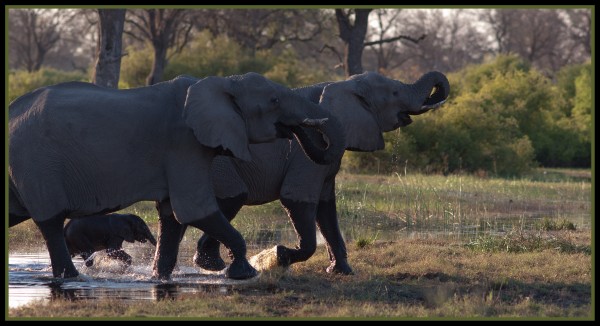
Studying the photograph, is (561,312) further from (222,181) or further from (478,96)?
(478,96)

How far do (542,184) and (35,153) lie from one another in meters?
15.0

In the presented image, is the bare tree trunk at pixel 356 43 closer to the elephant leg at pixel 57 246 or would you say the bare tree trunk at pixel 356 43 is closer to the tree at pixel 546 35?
the elephant leg at pixel 57 246

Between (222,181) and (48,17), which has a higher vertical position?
(48,17)

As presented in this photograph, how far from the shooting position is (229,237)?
9.69 metres

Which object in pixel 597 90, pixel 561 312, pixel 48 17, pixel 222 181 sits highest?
pixel 48 17

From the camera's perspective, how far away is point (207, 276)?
1055 cm

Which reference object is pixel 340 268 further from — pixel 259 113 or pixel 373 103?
pixel 259 113

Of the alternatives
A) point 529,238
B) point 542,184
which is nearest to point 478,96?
point 542,184

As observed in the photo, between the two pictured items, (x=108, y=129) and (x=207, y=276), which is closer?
(x=108, y=129)

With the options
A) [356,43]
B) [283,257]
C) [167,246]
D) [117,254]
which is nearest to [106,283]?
[167,246]

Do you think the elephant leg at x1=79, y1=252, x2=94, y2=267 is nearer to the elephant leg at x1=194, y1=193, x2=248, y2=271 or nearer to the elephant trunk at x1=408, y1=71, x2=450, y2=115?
the elephant leg at x1=194, y1=193, x2=248, y2=271

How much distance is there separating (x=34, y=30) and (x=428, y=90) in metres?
43.7

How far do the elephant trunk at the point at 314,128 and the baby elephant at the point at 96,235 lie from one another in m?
2.72

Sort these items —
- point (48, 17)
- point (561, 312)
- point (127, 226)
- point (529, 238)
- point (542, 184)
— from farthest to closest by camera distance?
point (48, 17)
point (542, 184)
point (529, 238)
point (127, 226)
point (561, 312)
